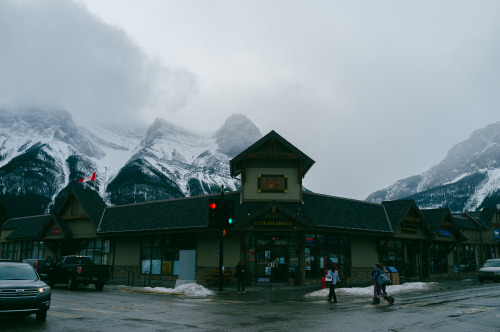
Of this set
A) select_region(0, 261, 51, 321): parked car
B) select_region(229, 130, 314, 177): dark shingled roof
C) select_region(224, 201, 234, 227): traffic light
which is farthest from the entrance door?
select_region(0, 261, 51, 321): parked car

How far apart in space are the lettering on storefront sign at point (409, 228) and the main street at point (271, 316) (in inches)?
652

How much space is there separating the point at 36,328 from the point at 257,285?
59.3 feet

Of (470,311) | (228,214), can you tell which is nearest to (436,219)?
→ (228,214)

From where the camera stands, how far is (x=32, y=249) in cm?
4538

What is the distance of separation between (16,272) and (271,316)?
746cm

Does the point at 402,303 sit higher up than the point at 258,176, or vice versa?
the point at 258,176

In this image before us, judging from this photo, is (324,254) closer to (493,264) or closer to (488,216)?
(493,264)

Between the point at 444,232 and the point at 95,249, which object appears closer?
the point at 95,249

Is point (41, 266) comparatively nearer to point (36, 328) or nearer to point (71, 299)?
point (71, 299)

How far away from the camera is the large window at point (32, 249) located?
44.0 meters

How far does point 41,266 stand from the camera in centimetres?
2989

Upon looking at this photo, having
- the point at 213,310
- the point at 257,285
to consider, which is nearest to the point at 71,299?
the point at 213,310

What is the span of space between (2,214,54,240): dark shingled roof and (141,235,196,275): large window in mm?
12509

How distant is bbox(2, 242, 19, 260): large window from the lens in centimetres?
4894
